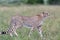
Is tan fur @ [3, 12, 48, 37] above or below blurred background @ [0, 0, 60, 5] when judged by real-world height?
above

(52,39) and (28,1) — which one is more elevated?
(52,39)

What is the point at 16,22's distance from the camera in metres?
8.39

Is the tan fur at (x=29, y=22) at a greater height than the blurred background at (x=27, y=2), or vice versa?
the tan fur at (x=29, y=22)

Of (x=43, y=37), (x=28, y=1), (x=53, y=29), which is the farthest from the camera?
(x=28, y=1)

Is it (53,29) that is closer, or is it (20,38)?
(20,38)

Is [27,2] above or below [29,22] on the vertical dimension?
below

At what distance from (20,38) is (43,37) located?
70 cm

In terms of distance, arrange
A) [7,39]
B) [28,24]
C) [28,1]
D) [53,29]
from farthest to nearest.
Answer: [28,1] < [53,29] < [28,24] < [7,39]

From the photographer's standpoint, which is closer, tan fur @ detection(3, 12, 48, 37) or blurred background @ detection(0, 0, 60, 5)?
tan fur @ detection(3, 12, 48, 37)

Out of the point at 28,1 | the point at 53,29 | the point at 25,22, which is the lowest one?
the point at 28,1

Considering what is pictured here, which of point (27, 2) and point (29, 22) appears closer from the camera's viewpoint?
point (29, 22)

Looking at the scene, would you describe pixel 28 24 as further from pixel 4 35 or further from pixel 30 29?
pixel 4 35

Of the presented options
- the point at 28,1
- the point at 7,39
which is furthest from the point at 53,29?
the point at 28,1

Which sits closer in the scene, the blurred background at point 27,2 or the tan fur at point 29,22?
the tan fur at point 29,22
